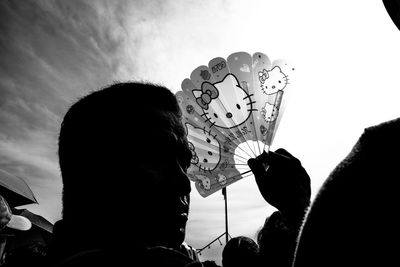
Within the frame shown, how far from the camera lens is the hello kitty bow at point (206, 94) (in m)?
4.94

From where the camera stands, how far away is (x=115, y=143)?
1515mm

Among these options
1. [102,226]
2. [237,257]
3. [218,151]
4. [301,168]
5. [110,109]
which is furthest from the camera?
[218,151]

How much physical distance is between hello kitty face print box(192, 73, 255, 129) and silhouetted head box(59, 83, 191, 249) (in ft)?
10.2

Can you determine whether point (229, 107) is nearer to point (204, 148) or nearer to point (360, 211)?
point (204, 148)

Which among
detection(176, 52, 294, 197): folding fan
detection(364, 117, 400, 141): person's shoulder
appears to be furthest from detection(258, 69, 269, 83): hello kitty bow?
detection(364, 117, 400, 141): person's shoulder

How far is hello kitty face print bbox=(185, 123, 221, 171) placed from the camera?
5105 mm

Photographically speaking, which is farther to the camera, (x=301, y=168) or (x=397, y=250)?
(x=301, y=168)

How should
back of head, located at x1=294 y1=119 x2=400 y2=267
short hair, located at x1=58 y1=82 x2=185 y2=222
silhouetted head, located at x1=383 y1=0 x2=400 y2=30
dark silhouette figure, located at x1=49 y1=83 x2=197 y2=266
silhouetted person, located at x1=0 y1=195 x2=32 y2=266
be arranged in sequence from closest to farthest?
back of head, located at x1=294 y1=119 x2=400 y2=267 → silhouetted head, located at x1=383 y1=0 x2=400 y2=30 → dark silhouette figure, located at x1=49 y1=83 x2=197 y2=266 → short hair, located at x1=58 y1=82 x2=185 y2=222 → silhouetted person, located at x1=0 y1=195 x2=32 y2=266

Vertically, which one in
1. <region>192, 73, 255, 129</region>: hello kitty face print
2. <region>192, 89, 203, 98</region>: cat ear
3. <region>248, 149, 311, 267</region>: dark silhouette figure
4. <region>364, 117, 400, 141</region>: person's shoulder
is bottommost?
<region>248, 149, 311, 267</region>: dark silhouette figure

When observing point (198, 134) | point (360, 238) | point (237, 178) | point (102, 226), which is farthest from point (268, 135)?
point (360, 238)

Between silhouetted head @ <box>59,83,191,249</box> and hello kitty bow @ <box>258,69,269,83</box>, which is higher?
hello kitty bow @ <box>258,69,269,83</box>

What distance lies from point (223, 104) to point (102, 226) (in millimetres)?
3926

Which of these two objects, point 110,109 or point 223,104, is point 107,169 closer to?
point 110,109

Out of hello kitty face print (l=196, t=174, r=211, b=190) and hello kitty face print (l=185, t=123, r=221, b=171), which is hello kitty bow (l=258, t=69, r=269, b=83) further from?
hello kitty face print (l=196, t=174, r=211, b=190)
